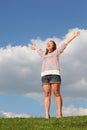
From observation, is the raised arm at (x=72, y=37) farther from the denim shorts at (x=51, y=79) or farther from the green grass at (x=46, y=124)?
the green grass at (x=46, y=124)

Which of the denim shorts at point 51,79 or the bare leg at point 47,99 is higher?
the denim shorts at point 51,79

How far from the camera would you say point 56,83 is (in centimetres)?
1831

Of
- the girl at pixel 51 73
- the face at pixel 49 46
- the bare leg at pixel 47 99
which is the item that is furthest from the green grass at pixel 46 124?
the face at pixel 49 46

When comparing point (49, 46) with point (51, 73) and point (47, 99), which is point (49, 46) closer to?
point (51, 73)

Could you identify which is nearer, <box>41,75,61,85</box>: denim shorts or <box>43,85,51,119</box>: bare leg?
<box>41,75,61,85</box>: denim shorts

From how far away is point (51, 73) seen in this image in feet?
60.6

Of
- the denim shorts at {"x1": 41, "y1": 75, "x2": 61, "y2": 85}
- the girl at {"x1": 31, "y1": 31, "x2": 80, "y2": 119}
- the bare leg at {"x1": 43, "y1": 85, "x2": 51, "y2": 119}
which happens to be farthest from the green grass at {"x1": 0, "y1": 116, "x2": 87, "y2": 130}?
the denim shorts at {"x1": 41, "y1": 75, "x2": 61, "y2": 85}

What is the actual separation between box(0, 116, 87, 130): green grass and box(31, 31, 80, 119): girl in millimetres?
1156

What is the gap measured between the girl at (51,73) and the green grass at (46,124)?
3.79ft

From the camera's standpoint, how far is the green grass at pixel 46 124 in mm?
15539

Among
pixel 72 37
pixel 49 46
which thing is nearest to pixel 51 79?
pixel 49 46

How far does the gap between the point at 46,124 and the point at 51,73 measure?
111 inches

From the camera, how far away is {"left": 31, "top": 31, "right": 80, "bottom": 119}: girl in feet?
60.3

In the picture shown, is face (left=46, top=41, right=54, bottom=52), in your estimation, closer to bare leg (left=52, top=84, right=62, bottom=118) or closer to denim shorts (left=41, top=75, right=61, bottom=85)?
denim shorts (left=41, top=75, right=61, bottom=85)
